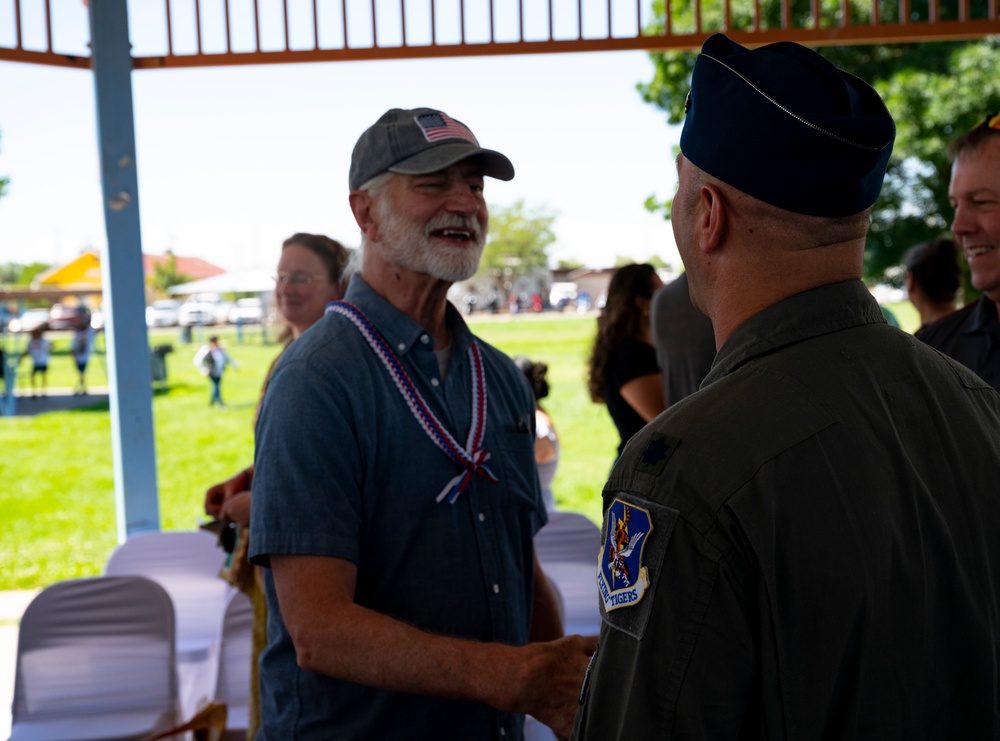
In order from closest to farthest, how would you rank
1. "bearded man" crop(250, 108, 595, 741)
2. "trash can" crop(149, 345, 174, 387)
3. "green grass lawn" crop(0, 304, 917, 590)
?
1. "bearded man" crop(250, 108, 595, 741)
2. "green grass lawn" crop(0, 304, 917, 590)
3. "trash can" crop(149, 345, 174, 387)

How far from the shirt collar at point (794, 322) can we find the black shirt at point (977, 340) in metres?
1.93

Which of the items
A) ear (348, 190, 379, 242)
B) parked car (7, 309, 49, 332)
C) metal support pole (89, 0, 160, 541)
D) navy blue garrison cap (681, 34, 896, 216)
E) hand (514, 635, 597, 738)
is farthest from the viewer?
parked car (7, 309, 49, 332)

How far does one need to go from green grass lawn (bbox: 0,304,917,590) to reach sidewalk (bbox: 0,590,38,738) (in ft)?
5.81

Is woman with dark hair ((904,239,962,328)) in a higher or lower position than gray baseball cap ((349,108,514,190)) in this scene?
lower

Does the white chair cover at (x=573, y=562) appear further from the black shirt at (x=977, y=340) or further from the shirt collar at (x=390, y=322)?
the shirt collar at (x=390, y=322)

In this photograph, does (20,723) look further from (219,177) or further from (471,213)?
(219,177)

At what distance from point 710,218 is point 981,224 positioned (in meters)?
1.96

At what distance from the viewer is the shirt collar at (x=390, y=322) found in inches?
79.7

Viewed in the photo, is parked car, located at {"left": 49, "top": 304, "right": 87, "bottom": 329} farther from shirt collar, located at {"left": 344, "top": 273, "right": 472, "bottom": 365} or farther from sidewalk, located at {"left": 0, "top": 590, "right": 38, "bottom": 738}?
shirt collar, located at {"left": 344, "top": 273, "right": 472, "bottom": 365}

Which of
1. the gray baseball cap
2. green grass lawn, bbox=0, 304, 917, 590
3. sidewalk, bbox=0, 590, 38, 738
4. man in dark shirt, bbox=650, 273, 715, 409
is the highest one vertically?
the gray baseball cap

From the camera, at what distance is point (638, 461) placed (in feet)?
3.35

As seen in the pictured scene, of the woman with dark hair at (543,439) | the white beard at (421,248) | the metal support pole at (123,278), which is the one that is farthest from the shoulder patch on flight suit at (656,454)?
the metal support pole at (123,278)

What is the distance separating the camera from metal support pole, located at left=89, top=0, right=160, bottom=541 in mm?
4805

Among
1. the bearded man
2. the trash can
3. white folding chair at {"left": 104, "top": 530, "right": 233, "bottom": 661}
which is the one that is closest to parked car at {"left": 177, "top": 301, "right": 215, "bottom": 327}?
the trash can
